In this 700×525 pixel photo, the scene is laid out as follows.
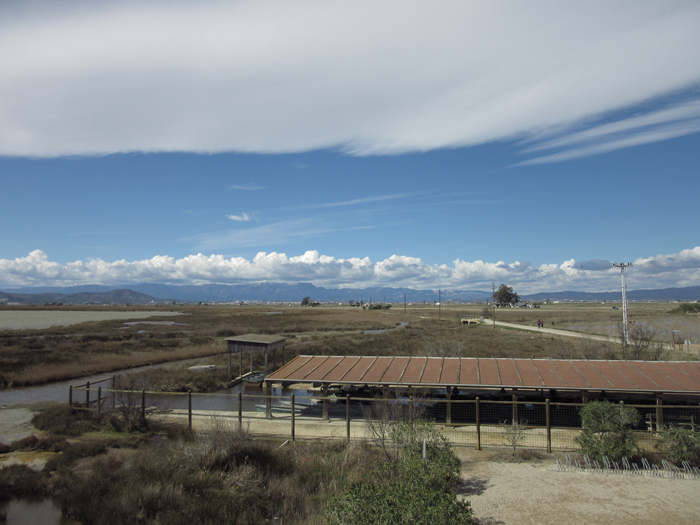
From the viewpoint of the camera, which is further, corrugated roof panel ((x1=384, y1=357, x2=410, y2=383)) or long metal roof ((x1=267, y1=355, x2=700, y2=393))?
corrugated roof panel ((x1=384, y1=357, x2=410, y2=383))

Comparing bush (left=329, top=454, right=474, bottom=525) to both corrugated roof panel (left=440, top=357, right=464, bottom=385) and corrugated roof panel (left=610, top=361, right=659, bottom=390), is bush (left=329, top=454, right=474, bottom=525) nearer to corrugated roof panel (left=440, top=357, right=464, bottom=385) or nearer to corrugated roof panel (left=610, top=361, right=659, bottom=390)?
corrugated roof panel (left=440, top=357, right=464, bottom=385)

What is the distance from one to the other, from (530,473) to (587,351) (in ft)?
71.0

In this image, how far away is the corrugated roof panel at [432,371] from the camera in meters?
17.0

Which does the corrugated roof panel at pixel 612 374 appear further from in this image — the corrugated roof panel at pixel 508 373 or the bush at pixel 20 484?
the bush at pixel 20 484

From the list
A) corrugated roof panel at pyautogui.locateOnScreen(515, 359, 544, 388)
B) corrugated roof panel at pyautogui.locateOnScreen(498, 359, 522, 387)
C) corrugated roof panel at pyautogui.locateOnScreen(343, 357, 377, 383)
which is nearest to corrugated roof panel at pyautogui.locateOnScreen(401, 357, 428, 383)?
corrugated roof panel at pyautogui.locateOnScreen(343, 357, 377, 383)

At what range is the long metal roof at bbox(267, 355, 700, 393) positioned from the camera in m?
16.1

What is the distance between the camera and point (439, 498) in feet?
21.9

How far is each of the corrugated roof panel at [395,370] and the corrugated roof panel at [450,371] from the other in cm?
169

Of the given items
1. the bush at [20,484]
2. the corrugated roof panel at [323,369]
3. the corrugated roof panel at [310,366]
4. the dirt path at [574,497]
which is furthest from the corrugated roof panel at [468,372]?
the bush at [20,484]

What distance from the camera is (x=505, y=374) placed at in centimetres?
1773

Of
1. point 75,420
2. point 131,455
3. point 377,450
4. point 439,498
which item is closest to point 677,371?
point 377,450

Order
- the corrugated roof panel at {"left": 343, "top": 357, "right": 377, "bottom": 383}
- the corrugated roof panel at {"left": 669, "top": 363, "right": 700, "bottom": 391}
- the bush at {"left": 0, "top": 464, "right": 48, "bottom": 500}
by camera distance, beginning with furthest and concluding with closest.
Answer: the corrugated roof panel at {"left": 343, "top": 357, "right": 377, "bottom": 383}
the corrugated roof panel at {"left": 669, "top": 363, "right": 700, "bottom": 391}
the bush at {"left": 0, "top": 464, "right": 48, "bottom": 500}

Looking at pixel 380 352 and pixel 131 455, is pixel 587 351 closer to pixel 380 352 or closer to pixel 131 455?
pixel 380 352

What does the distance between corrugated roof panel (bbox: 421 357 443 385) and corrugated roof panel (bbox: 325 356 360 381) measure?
3301 mm
